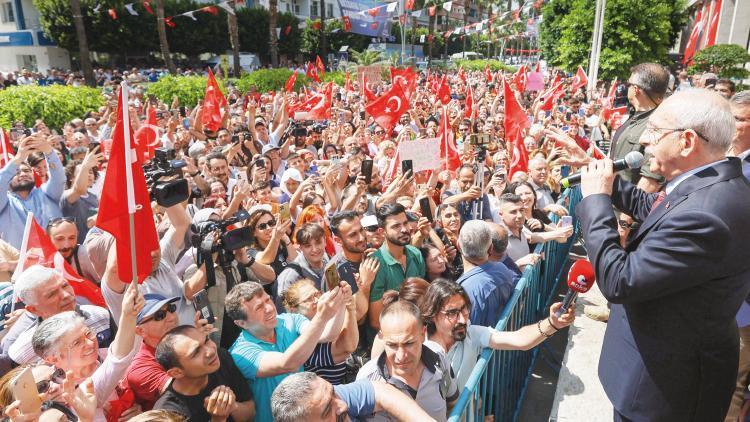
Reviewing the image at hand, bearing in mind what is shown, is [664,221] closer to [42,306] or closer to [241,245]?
[241,245]

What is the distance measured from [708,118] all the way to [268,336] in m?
2.33

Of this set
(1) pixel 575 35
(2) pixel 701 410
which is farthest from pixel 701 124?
(1) pixel 575 35

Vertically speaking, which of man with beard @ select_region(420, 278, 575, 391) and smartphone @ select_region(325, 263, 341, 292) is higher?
smartphone @ select_region(325, 263, 341, 292)

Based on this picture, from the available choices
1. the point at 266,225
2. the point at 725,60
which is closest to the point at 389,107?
the point at 266,225

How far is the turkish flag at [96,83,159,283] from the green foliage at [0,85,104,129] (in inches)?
361

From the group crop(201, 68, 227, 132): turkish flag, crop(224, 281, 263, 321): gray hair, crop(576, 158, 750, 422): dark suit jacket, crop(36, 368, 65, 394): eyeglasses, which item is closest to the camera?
crop(576, 158, 750, 422): dark suit jacket

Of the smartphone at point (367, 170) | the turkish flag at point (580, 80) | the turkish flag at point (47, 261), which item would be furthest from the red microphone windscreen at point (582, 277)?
the turkish flag at point (580, 80)

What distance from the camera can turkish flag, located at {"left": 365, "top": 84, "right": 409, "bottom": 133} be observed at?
9.57 meters

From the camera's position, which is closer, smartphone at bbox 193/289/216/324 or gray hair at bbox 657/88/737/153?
gray hair at bbox 657/88/737/153

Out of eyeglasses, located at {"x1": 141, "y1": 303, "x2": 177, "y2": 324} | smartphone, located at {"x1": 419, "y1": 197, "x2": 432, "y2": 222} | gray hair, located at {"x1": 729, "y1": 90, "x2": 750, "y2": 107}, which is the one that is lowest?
eyeglasses, located at {"x1": 141, "y1": 303, "x2": 177, "y2": 324}

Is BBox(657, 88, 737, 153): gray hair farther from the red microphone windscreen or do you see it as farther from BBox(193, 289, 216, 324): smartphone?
BBox(193, 289, 216, 324): smartphone

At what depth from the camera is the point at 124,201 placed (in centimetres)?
288

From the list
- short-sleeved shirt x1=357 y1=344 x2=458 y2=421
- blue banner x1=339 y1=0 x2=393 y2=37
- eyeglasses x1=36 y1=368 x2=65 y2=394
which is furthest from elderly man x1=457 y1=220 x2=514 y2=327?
blue banner x1=339 y1=0 x2=393 y2=37

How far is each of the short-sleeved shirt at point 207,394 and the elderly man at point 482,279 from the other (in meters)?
1.50
